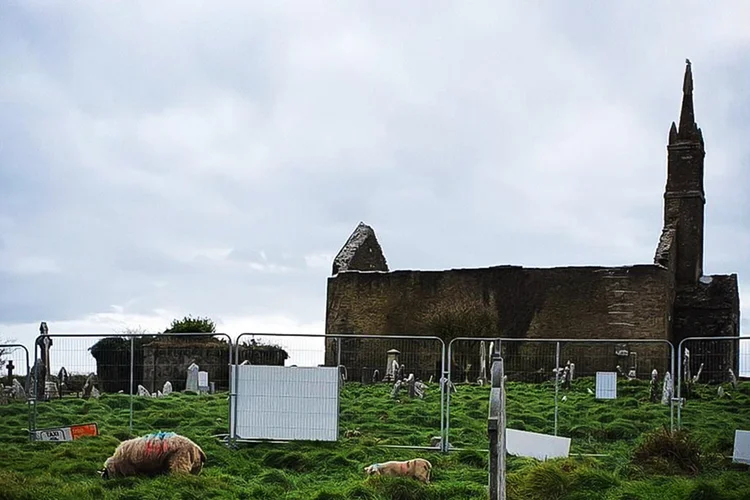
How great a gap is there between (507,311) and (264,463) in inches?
1097

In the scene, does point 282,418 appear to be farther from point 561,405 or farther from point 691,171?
point 691,171

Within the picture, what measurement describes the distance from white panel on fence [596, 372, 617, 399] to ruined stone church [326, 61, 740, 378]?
21.3m


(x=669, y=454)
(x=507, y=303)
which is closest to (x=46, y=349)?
(x=669, y=454)

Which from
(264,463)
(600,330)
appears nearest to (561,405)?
(264,463)

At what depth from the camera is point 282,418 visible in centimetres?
1608

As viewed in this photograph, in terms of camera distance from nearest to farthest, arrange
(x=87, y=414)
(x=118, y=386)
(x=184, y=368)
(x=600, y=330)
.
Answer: (x=87, y=414) < (x=118, y=386) < (x=184, y=368) < (x=600, y=330)

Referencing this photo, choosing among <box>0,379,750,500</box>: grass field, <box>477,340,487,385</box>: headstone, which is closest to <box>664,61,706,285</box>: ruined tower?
<box>477,340,487,385</box>: headstone

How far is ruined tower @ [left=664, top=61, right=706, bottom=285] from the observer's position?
139 ft

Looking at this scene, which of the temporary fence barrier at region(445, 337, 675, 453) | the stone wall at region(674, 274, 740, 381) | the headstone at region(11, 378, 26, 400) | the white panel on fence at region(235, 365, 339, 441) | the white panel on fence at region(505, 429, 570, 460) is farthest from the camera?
the stone wall at region(674, 274, 740, 381)

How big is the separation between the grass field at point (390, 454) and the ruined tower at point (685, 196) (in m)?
20.9

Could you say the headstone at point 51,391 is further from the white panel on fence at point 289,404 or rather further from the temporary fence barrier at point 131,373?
the white panel on fence at point 289,404

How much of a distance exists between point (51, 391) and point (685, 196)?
28008 millimetres

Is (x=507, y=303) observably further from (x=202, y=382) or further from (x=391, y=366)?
(x=202, y=382)

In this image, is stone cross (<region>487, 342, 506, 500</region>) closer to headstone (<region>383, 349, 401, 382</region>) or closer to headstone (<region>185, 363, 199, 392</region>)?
headstone (<region>185, 363, 199, 392</region>)
